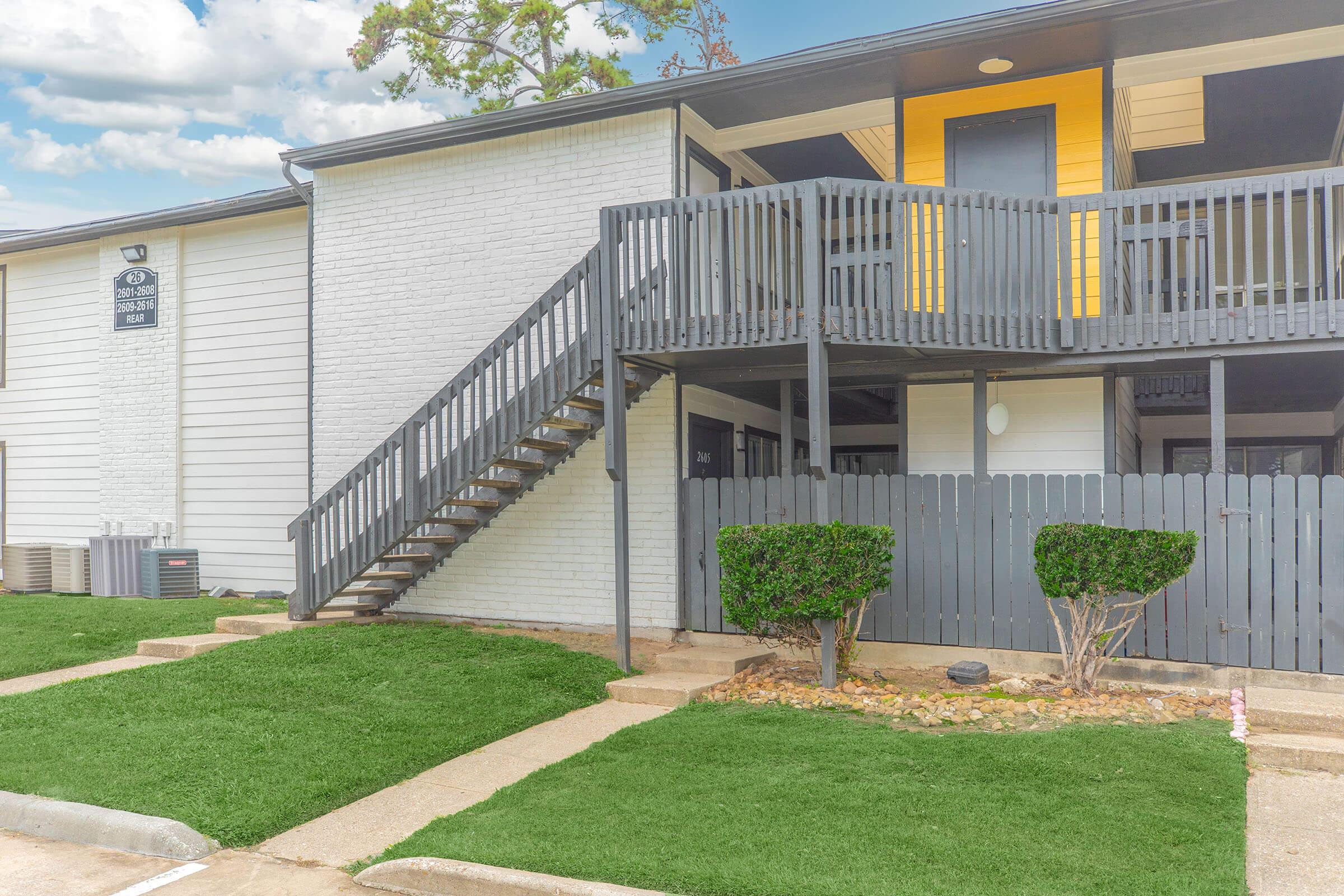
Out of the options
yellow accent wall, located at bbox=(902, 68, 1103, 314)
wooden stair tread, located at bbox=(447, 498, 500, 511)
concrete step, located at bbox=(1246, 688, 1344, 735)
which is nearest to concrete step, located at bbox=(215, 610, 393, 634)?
wooden stair tread, located at bbox=(447, 498, 500, 511)

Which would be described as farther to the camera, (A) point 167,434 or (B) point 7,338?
(B) point 7,338

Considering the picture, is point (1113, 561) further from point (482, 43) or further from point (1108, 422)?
point (482, 43)

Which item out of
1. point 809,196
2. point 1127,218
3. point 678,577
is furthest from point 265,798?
point 1127,218

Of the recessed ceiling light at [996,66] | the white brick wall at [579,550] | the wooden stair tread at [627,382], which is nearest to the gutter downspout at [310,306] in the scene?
the white brick wall at [579,550]

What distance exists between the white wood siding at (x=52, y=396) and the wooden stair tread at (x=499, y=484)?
8031 mm

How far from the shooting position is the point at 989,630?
8.45 m

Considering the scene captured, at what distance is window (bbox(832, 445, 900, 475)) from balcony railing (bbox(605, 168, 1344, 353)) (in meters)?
6.63

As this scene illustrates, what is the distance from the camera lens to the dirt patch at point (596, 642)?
9094 millimetres

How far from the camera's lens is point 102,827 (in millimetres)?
4926

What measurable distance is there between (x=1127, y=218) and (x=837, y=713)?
18.3 ft

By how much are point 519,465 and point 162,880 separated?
19.3 feet

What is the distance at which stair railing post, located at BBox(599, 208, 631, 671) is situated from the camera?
27.9 feet

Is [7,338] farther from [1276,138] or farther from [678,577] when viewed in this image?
[1276,138]

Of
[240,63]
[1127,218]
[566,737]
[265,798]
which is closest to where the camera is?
[265,798]
